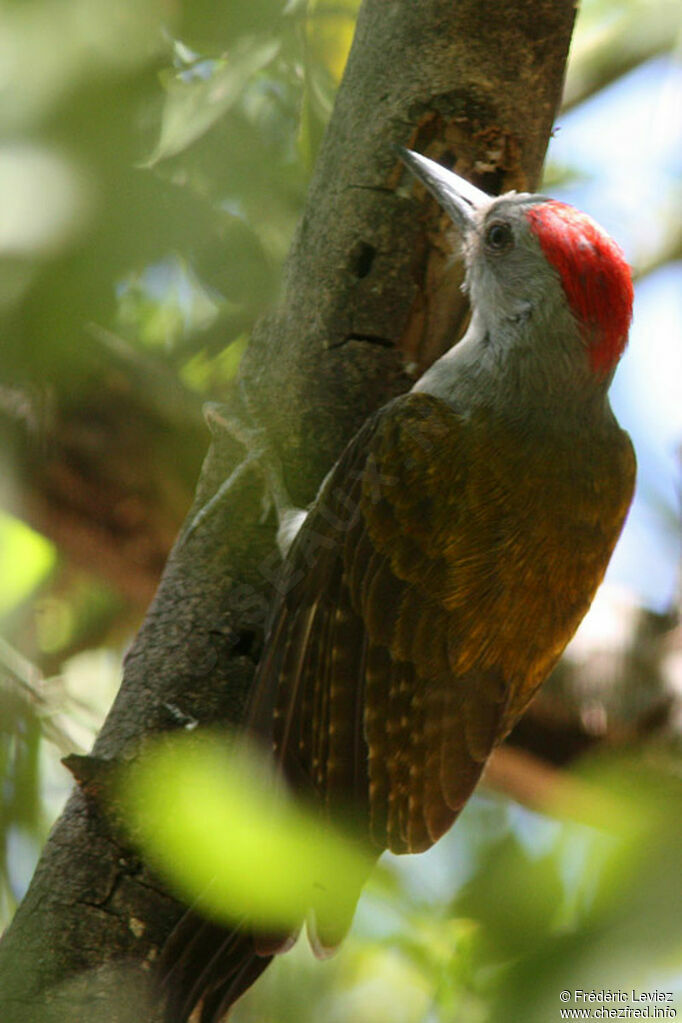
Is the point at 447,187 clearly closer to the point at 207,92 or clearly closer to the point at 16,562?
the point at 16,562

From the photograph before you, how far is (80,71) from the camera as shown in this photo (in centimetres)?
66

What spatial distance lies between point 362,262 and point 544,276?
664 mm

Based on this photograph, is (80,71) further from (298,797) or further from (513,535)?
(513,535)

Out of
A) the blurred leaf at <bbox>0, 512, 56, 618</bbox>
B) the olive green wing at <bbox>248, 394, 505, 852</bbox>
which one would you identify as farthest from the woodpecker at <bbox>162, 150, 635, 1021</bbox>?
the blurred leaf at <bbox>0, 512, 56, 618</bbox>

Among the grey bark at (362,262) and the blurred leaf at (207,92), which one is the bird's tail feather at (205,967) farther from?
the blurred leaf at (207,92)

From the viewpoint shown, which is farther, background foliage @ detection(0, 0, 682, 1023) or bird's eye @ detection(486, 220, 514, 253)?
bird's eye @ detection(486, 220, 514, 253)

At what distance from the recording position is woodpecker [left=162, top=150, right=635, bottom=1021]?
8.58ft

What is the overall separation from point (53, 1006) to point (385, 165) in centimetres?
204

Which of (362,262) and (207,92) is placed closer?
(207,92)

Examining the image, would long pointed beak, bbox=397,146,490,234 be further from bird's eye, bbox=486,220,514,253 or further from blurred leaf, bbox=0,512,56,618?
blurred leaf, bbox=0,512,56,618

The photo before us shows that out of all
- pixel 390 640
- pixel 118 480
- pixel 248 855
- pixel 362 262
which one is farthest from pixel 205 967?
pixel 118 480

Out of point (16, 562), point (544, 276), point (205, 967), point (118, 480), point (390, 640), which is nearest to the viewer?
point (16, 562)

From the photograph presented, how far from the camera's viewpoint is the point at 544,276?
10.4 feet

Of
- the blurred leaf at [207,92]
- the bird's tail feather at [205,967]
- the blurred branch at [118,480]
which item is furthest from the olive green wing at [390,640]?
the blurred leaf at [207,92]
